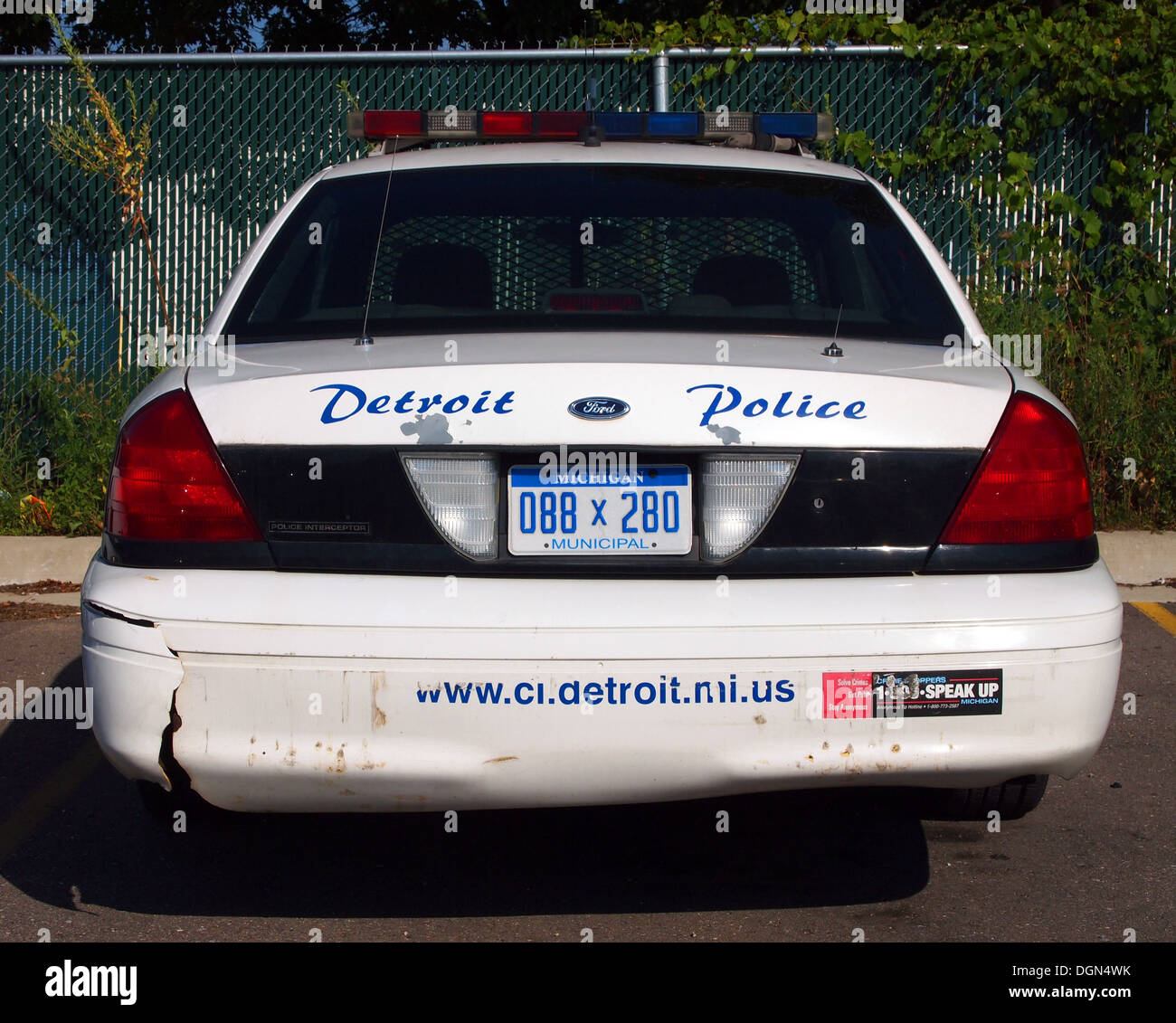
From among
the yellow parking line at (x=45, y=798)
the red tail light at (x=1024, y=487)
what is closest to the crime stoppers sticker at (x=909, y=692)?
the red tail light at (x=1024, y=487)

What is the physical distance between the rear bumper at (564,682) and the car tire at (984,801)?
714 mm

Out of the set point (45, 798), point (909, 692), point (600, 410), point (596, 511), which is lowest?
point (45, 798)

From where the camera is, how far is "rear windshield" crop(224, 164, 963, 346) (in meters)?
3.21

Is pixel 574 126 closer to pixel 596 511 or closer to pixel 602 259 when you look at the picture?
pixel 602 259

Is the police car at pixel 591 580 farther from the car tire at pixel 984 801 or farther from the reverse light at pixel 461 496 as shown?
the car tire at pixel 984 801

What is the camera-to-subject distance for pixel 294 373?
9.06 feet

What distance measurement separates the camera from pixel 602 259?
3.79 metres

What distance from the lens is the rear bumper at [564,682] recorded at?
2.58 metres

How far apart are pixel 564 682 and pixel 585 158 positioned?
1620mm

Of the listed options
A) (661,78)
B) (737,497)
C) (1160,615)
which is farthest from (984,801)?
(661,78)

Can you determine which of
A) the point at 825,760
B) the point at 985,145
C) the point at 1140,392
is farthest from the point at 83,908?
the point at 985,145

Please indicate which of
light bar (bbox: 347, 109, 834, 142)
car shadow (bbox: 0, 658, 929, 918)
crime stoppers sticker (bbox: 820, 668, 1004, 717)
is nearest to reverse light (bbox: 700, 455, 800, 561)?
crime stoppers sticker (bbox: 820, 668, 1004, 717)
